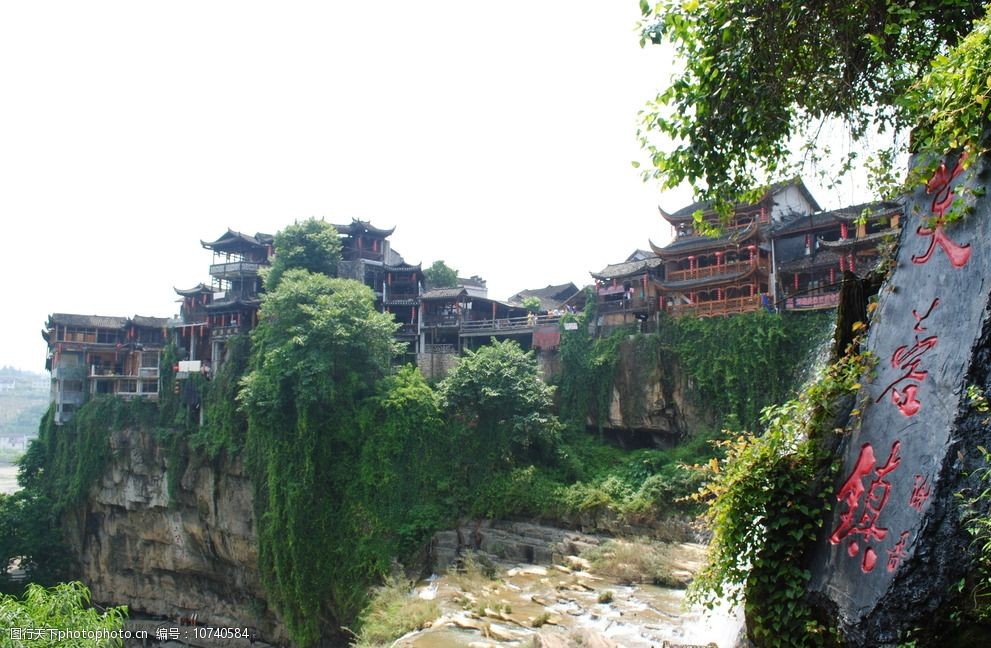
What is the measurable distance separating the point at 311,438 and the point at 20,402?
147 metres

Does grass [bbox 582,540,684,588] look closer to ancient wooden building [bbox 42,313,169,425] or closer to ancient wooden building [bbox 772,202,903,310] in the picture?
ancient wooden building [bbox 772,202,903,310]

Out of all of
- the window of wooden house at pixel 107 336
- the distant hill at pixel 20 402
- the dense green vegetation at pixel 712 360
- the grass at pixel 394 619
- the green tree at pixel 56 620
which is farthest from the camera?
the distant hill at pixel 20 402

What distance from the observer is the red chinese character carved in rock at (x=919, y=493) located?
3.76 metres

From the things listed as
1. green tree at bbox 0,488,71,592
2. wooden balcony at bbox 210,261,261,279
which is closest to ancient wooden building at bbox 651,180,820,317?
wooden balcony at bbox 210,261,261,279

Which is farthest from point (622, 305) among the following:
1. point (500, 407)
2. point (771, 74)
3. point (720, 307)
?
point (771, 74)

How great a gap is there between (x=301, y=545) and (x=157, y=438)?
976 cm

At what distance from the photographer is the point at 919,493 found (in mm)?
3820

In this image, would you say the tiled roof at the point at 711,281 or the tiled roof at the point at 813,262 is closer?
the tiled roof at the point at 813,262

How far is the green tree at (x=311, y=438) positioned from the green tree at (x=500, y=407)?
9.40 ft

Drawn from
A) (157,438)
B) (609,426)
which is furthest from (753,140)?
(157,438)

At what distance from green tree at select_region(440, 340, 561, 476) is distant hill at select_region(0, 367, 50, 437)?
96291 millimetres

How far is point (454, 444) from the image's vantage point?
2128 centimetres

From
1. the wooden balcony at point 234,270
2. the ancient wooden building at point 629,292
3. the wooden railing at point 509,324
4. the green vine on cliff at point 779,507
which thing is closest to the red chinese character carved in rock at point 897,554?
the green vine on cliff at point 779,507

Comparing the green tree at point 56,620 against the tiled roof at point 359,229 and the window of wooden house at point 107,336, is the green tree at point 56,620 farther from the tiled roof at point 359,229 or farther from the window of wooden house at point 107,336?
the window of wooden house at point 107,336
